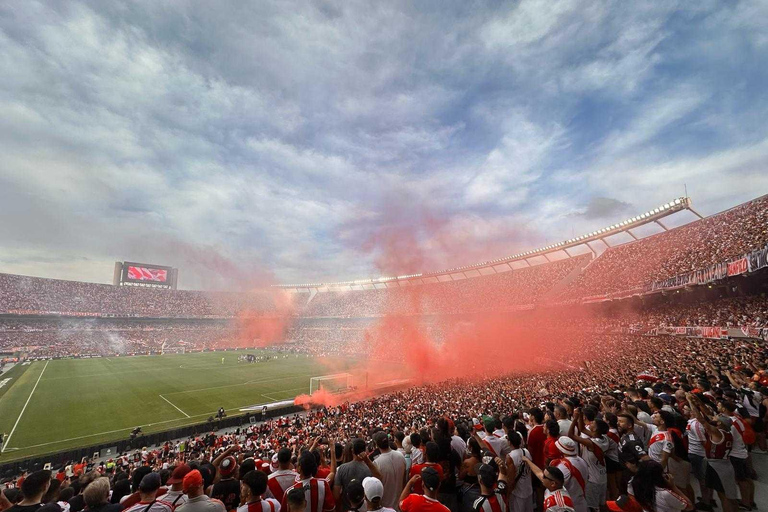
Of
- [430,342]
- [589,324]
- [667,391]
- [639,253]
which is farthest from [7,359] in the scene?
[639,253]

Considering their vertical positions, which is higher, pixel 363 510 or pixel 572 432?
pixel 572 432

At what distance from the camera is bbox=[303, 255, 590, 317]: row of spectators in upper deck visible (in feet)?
Answer: 159

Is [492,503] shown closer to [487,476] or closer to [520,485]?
[487,476]

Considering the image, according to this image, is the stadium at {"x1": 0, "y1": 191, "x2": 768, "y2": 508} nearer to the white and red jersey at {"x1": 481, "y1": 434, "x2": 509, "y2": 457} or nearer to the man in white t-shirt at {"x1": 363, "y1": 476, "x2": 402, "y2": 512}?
the white and red jersey at {"x1": 481, "y1": 434, "x2": 509, "y2": 457}

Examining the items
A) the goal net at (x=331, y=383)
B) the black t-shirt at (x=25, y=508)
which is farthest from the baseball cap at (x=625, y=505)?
the goal net at (x=331, y=383)

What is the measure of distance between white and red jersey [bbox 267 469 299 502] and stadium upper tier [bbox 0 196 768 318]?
26.8 meters

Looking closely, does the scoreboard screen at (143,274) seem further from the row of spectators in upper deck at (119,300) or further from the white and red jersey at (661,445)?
the white and red jersey at (661,445)

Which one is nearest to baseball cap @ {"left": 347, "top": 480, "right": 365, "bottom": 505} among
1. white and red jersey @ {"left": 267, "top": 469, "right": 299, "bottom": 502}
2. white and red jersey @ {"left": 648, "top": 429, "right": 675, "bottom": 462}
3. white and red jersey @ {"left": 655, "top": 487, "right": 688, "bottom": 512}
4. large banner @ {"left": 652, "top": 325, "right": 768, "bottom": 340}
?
white and red jersey @ {"left": 267, "top": 469, "right": 299, "bottom": 502}

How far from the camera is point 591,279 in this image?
1571 inches

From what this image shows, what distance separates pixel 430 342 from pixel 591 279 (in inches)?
818

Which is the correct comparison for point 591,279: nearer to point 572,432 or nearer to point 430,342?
point 430,342

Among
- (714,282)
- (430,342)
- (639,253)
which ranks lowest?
(430,342)

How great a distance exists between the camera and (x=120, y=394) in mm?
29062

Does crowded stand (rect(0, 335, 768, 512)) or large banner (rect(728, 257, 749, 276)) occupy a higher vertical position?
large banner (rect(728, 257, 749, 276))
